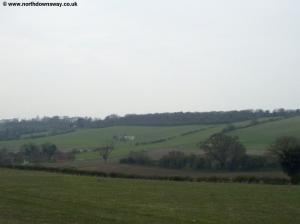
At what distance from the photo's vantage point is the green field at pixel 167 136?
8831cm

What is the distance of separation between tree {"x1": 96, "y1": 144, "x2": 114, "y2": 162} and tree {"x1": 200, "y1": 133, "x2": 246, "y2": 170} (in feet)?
66.5

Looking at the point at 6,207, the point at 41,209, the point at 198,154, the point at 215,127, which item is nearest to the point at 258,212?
the point at 41,209

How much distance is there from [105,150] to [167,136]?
17.2 metres

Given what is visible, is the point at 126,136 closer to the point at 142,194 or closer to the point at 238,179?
the point at 238,179

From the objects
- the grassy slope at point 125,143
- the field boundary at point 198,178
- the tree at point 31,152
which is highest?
the grassy slope at point 125,143

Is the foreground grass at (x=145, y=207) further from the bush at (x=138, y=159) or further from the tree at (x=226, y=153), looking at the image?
the bush at (x=138, y=159)

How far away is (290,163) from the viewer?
56969mm

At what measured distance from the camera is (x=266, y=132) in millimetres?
93562

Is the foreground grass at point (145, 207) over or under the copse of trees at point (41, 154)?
under

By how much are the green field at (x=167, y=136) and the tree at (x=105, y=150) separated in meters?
1.20

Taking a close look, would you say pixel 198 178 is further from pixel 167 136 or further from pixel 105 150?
pixel 167 136

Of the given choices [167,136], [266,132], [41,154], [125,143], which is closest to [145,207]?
[41,154]

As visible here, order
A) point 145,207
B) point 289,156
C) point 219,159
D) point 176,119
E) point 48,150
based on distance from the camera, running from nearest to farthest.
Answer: point 145,207
point 289,156
point 219,159
point 48,150
point 176,119

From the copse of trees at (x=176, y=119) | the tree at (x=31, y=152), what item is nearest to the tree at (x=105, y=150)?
the tree at (x=31, y=152)
